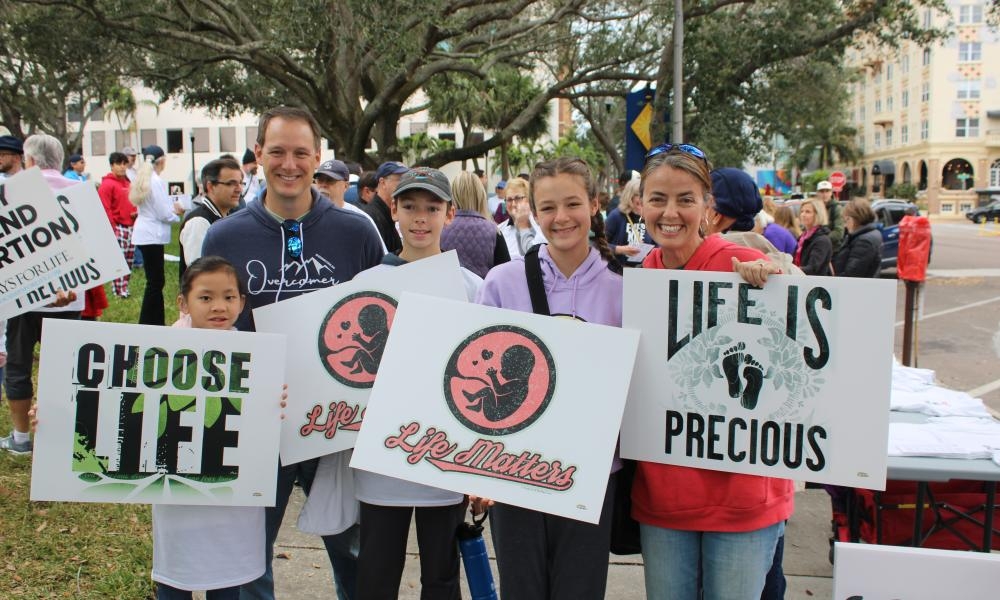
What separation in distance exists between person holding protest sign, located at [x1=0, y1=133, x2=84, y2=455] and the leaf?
2717mm

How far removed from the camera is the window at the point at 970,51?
65812 millimetres

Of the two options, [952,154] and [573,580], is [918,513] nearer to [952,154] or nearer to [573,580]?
[573,580]

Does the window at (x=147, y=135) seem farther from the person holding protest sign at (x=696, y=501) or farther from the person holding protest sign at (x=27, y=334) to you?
the person holding protest sign at (x=696, y=501)

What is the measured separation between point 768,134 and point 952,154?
52.3m

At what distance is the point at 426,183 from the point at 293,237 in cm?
53

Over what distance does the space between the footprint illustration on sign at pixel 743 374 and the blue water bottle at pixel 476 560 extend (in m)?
1.06

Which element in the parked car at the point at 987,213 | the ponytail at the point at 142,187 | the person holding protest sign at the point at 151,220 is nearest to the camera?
the person holding protest sign at the point at 151,220

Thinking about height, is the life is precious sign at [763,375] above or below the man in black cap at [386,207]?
below

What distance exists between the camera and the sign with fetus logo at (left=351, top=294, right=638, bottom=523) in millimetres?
2322

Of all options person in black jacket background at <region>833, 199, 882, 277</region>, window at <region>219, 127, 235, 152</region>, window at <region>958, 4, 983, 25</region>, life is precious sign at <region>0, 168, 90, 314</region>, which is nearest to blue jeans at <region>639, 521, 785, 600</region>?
life is precious sign at <region>0, 168, 90, 314</region>

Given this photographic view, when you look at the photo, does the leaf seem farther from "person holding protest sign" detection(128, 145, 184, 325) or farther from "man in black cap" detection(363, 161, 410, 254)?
"person holding protest sign" detection(128, 145, 184, 325)

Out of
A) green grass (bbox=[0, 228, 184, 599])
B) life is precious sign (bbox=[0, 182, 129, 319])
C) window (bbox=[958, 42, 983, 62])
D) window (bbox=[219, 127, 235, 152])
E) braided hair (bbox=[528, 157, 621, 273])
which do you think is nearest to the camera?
braided hair (bbox=[528, 157, 621, 273])

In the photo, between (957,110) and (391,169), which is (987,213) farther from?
(391,169)

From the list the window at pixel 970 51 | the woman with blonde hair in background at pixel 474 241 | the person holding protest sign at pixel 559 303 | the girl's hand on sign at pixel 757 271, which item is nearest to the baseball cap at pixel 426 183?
the person holding protest sign at pixel 559 303
